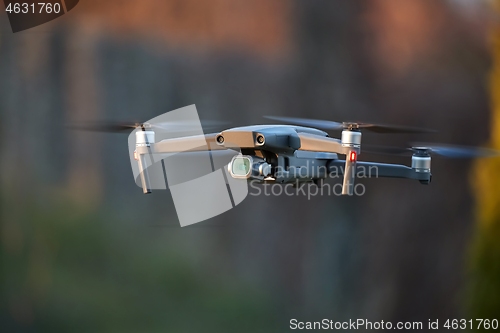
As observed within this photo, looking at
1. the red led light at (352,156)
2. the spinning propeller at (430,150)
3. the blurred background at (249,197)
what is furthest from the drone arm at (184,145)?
the blurred background at (249,197)

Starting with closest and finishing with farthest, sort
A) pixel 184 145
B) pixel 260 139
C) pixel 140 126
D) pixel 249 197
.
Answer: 1. pixel 260 139
2. pixel 184 145
3. pixel 140 126
4. pixel 249 197

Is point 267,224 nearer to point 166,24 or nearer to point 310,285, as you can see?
point 310,285

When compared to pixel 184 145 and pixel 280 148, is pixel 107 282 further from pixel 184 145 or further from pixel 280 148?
pixel 280 148

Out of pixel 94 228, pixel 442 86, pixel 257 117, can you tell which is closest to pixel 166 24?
pixel 257 117

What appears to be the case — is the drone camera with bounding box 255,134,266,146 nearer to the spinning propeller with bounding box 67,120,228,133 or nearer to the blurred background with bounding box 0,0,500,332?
the spinning propeller with bounding box 67,120,228,133

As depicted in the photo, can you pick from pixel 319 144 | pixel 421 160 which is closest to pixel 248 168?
pixel 319 144

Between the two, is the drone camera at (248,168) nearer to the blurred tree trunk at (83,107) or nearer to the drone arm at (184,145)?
the drone arm at (184,145)
